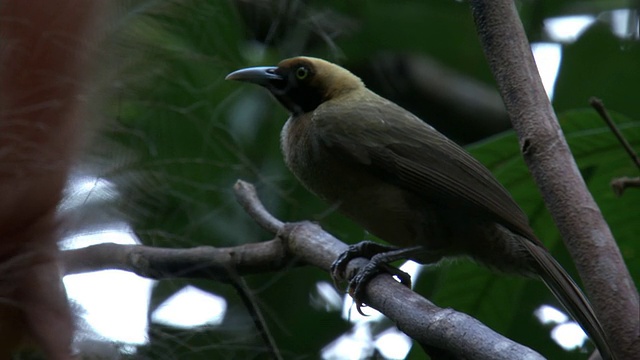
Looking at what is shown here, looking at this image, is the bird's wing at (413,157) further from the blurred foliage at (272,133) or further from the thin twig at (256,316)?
the thin twig at (256,316)

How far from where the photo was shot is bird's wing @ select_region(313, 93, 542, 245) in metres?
3.17

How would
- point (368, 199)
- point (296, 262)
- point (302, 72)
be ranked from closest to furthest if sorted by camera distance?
point (296, 262) < point (368, 199) < point (302, 72)

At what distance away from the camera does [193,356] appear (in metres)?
1.73

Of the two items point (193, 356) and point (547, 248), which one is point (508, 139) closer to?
point (547, 248)

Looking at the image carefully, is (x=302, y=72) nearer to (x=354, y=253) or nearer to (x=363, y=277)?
(x=354, y=253)

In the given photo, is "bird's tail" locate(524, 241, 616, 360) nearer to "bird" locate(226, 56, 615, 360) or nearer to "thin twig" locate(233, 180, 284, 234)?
"bird" locate(226, 56, 615, 360)

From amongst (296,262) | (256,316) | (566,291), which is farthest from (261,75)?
(256,316)

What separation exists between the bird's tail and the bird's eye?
4.06 ft

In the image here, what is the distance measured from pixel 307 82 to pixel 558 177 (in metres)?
2.01

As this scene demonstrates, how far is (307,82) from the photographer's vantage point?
3955 mm

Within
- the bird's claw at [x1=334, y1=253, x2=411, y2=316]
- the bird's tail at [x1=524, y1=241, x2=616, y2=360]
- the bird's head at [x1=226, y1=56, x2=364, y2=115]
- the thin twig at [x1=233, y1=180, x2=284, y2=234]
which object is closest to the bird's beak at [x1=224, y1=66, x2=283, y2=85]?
the bird's head at [x1=226, y1=56, x2=364, y2=115]

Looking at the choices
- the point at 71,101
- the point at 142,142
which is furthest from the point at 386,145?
the point at 71,101

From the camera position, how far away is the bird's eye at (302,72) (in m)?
3.91

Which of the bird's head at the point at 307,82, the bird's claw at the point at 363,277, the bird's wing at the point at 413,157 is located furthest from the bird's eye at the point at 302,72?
the bird's claw at the point at 363,277
